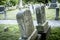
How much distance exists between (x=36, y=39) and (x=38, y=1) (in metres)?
22.0

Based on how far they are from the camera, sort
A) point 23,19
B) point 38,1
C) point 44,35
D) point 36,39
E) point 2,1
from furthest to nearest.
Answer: point 38,1
point 2,1
point 44,35
point 36,39
point 23,19

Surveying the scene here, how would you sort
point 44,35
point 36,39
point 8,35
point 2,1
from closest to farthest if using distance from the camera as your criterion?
point 36,39 < point 44,35 < point 8,35 < point 2,1

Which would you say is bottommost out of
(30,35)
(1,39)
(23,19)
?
(1,39)

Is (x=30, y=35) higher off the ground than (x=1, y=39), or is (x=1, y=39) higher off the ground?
(x=30, y=35)

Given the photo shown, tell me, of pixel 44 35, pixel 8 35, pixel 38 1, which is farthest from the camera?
pixel 38 1

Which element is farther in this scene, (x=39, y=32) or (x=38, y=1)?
(x=38, y=1)

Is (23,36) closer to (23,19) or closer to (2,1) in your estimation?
(23,19)

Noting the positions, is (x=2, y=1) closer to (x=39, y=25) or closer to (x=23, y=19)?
(x=39, y=25)

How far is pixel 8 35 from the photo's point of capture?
7.66 metres

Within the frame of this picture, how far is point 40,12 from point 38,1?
2062 cm

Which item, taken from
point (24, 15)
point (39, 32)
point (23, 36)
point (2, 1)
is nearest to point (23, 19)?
point (24, 15)

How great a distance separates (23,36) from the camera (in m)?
5.05

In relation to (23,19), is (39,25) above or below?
below

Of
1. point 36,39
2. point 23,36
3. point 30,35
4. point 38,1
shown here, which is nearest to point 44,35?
point 36,39
